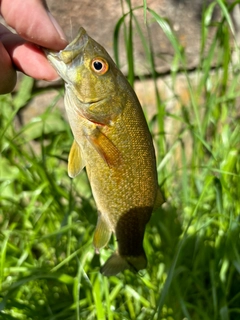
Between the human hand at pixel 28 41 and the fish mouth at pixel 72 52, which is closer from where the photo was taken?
the fish mouth at pixel 72 52

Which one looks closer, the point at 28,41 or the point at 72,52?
the point at 72,52

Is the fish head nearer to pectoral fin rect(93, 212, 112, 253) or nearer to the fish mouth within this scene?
the fish mouth

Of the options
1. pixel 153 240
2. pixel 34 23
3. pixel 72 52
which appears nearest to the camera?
pixel 72 52

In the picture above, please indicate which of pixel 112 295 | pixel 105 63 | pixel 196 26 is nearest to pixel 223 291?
pixel 112 295

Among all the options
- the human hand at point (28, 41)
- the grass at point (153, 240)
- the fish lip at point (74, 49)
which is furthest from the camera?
the grass at point (153, 240)

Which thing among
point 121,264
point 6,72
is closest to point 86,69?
point 6,72

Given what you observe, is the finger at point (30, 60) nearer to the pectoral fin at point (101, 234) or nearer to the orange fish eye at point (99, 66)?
the orange fish eye at point (99, 66)

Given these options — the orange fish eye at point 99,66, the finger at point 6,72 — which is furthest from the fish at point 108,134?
the finger at point 6,72

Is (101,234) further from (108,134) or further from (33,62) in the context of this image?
(33,62)

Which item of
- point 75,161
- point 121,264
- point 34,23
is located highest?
point 34,23
